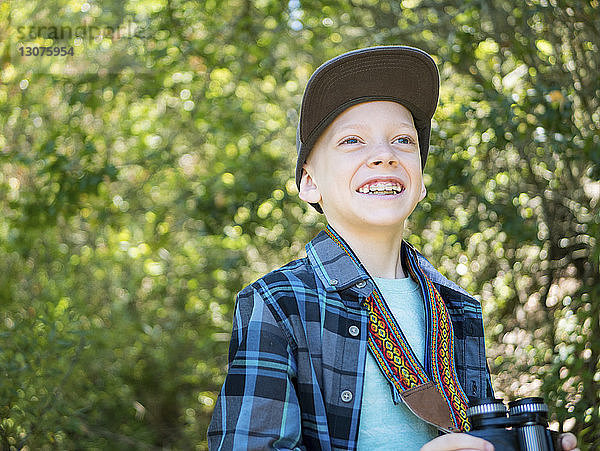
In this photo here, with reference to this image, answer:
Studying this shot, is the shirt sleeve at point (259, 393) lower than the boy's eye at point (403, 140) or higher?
lower

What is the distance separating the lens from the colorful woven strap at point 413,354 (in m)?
1.74

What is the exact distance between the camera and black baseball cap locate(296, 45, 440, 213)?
6.53 feet

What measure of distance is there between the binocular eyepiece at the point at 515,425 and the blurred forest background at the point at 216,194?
150 cm

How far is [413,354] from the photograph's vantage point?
1.79 meters

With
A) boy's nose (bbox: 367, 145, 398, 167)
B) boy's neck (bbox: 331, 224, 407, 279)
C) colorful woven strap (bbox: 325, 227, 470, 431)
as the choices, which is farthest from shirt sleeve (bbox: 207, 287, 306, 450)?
boy's nose (bbox: 367, 145, 398, 167)

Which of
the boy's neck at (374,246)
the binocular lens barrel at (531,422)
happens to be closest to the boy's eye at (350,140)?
the boy's neck at (374,246)

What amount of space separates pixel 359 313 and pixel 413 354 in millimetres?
166

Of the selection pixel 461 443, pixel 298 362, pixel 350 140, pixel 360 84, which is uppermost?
pixel 360 84

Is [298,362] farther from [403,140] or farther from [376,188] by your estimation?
[403,140]

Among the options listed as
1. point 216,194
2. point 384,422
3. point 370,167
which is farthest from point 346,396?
point 216,194

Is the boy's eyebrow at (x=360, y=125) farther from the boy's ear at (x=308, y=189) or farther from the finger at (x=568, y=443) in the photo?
the finger at (x=568, y=443)

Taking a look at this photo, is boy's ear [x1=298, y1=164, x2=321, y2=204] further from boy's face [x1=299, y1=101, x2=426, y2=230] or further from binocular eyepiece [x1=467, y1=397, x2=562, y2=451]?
binocular eyepiece [x1=467, y1=397, x2=562, y2=451]

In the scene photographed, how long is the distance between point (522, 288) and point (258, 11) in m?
2.62

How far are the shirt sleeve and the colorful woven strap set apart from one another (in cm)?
24
